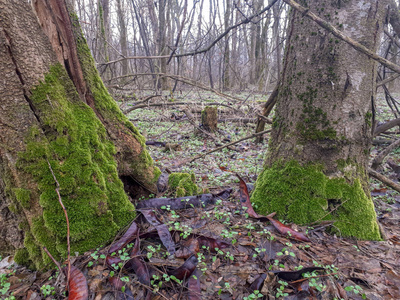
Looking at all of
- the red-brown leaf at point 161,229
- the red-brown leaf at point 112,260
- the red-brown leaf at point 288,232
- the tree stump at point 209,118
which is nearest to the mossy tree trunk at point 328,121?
the red-brown leaf at point 288,232

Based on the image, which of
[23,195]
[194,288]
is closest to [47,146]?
[23,195]

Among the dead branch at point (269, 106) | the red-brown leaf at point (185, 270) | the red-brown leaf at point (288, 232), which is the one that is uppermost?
the dead branch at point (269, 106)

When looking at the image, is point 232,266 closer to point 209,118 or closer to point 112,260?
point 112,260

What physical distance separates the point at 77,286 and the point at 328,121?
249 centimetres

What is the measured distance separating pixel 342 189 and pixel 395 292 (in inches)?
34.7

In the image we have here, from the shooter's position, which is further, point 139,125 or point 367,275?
point 139,125

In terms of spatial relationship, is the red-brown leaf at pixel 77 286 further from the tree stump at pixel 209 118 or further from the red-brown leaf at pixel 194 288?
the tree stump at pixel 209 118

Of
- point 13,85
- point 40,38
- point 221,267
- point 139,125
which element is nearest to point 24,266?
point 13,85

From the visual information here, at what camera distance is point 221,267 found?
1824mm

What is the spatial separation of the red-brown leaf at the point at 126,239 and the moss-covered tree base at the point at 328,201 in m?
1.37

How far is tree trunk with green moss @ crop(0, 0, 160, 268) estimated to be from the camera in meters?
1.79

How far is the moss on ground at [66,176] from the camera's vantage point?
184 cm

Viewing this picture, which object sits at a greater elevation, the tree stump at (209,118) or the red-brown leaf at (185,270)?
the tree stump at (209,118)

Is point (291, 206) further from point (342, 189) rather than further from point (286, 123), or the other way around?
point (286, 123)
